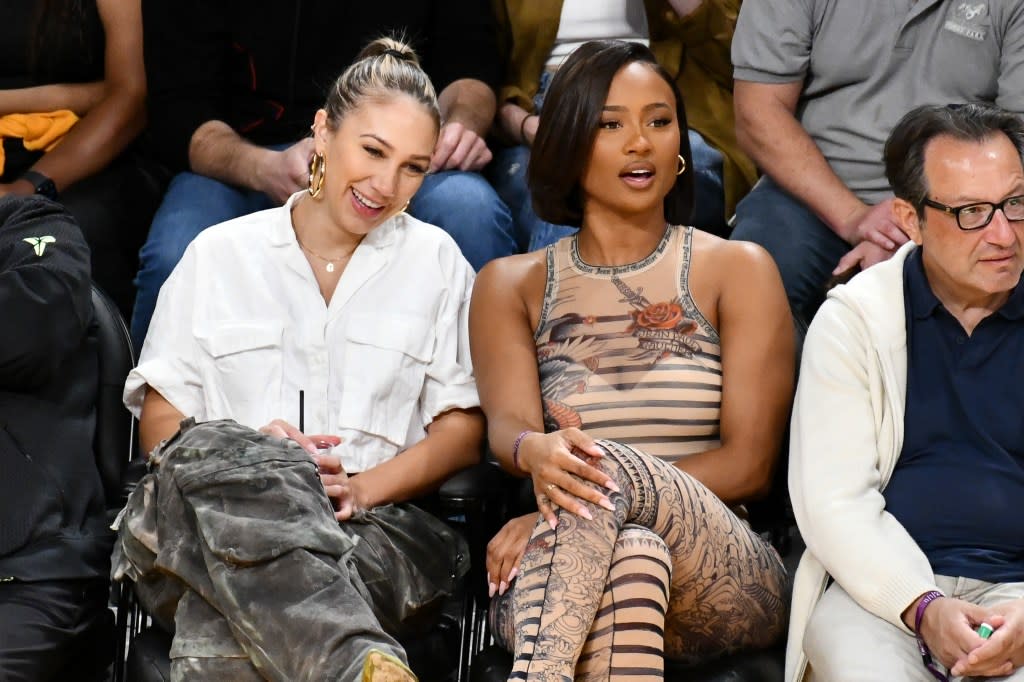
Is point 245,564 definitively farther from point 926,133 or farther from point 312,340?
point 926,133

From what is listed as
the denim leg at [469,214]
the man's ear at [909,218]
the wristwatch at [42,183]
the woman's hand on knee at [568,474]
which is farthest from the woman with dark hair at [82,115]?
the man's ear at [909,218]

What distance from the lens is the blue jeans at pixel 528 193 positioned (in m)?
3.64

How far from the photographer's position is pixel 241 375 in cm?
298

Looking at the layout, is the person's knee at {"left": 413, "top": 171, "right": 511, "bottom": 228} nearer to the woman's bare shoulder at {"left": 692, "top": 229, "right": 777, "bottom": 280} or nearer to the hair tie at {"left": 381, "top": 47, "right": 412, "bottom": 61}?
the hair tie at {"left": 381, "top": 47, "right": 412, "bottom": 61}

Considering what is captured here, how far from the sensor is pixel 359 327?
3.02 meters

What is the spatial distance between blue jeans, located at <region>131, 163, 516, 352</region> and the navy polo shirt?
1.15 m

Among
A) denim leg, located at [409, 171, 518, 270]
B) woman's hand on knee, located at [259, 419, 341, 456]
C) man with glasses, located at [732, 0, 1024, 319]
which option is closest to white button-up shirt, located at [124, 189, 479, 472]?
woman's hand on knee, located at [259, 419, 341, 456]

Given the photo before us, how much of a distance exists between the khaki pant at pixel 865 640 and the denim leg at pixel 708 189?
50.8 inches

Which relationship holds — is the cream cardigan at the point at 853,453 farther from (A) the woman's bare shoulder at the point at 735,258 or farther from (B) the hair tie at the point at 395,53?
(B) the hair tie at the point at 395,53

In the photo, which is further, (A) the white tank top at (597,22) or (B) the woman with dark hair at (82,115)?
(A) the white tank top at (597,22)

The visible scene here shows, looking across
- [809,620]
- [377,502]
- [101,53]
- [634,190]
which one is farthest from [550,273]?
[101,53]

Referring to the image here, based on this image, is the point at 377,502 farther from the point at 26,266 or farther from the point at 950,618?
the point at 950,618

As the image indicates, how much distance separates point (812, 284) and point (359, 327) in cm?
107

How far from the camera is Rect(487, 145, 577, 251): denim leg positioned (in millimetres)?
3508
